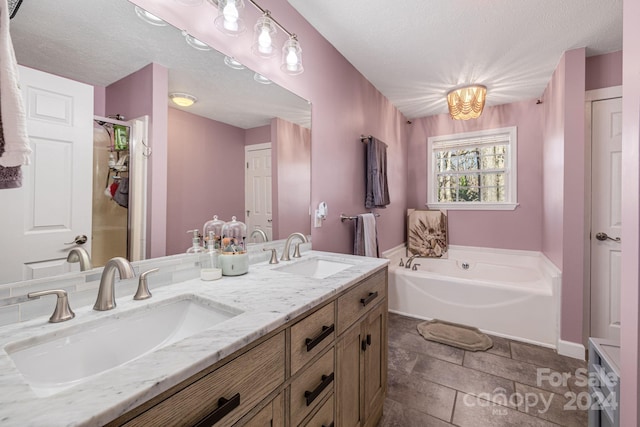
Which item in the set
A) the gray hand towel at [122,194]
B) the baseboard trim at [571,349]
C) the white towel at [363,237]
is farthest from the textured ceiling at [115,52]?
the baseboard trim at [571,349]

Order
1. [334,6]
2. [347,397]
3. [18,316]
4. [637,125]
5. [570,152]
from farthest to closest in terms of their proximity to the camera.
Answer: [570,152], [334,6], [347,397], [637,125], [18,316]

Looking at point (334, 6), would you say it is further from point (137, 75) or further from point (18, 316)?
point (18, 316)

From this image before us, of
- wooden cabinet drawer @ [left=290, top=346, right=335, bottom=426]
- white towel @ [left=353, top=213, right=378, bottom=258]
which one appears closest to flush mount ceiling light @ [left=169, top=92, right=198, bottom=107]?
wooden cabinet drawer @ [left=290, top=346, right=335, bottom=426]

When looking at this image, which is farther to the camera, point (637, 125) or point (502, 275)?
point (502, 275)

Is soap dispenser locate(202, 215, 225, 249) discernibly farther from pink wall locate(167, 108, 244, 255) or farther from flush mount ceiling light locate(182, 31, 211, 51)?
flush mount ceiling light locate(182, 31, 211, 51)

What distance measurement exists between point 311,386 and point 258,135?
1267mm

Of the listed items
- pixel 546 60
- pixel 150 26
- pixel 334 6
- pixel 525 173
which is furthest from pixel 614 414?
pixel 525 173

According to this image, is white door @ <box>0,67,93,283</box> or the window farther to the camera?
the window

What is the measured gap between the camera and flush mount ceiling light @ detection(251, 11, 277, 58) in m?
1.47

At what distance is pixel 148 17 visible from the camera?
109cm

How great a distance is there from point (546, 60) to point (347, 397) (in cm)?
310

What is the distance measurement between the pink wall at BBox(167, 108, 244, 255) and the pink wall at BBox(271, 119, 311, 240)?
0.30 meters

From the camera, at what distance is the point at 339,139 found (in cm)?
236

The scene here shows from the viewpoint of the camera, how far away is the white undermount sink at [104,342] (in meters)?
0.64
